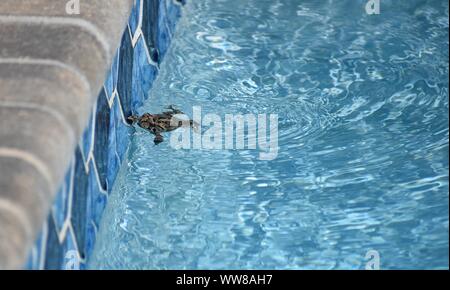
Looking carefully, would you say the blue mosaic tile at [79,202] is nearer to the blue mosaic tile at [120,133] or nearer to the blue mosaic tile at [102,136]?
the blue mosaic tile at [102,136]

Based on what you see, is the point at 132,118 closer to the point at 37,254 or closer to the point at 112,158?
the point at 112,158

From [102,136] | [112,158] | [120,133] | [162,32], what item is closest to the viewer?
[102,136]

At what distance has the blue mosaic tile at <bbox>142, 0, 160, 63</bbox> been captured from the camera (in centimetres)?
289

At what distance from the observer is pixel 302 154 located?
2.56 m

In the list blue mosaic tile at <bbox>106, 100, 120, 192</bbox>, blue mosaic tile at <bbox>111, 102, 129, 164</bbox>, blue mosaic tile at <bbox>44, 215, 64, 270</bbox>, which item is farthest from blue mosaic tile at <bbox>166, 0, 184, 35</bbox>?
blue mosaic tile at <bbox>44, 215, 64, 270</bbox>

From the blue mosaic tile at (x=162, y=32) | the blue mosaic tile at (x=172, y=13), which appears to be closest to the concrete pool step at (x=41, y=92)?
the blue mosaic tile at (x=162, y=32)

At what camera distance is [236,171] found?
251 cm

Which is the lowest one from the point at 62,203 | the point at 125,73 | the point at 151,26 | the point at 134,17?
the point at 62,203

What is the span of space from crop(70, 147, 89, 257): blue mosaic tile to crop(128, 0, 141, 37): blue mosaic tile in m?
0.65

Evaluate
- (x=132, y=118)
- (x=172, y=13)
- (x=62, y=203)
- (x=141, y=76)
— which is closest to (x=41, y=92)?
(x=62, y=203)

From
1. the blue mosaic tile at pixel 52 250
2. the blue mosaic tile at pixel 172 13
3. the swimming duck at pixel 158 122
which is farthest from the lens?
the blue mosaic tile at pixel 172 13

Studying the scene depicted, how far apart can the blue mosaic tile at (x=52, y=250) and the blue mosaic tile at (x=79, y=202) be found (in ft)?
0.39

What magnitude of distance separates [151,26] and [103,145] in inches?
26.2

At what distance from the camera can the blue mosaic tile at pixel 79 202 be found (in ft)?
6.76
